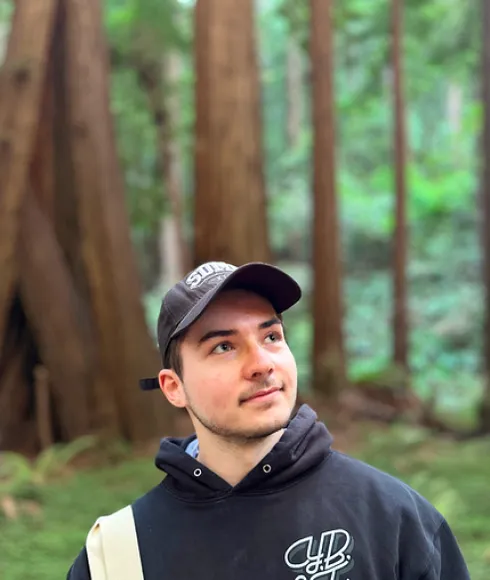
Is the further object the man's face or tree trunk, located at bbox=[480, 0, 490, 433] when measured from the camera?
tree trunk, located at bbox=[480, 0, 490, 433]

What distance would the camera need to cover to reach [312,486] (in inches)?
62.4

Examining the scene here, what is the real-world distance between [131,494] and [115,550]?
132 inches

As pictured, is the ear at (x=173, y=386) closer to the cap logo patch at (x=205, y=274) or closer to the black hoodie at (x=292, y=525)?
the black hoodie at (x=292, y=525)

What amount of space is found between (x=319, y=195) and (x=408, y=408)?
2.93 metres

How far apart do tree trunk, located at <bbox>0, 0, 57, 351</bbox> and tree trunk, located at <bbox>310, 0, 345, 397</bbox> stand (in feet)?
13.5

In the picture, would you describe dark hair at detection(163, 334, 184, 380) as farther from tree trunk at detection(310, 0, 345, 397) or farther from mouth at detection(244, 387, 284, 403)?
tree trunk at detection(310, 0, 345, 397)

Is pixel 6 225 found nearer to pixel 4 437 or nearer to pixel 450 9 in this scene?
pixel 4 437

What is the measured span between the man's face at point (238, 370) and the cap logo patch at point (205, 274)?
84 millimetres

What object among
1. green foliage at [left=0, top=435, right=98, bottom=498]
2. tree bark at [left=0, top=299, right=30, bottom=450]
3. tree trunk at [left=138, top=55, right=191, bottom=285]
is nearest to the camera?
green foliage at [left=0, top=435, right=98, bottom=498]

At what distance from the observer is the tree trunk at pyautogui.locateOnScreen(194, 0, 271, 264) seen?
6.12m

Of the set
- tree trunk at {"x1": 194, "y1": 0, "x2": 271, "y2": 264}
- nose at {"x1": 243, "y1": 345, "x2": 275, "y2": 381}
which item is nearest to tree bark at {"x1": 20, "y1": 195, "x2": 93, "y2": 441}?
tree trunk at {"x1": 194, "y1": 0, "x2": 271, "y2": 264}

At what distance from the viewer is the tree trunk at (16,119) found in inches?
224

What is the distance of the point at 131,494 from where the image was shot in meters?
4.79

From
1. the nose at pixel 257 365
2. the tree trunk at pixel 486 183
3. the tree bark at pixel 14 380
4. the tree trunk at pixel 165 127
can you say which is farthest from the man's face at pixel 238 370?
the tree trunk at pixel 165 127
